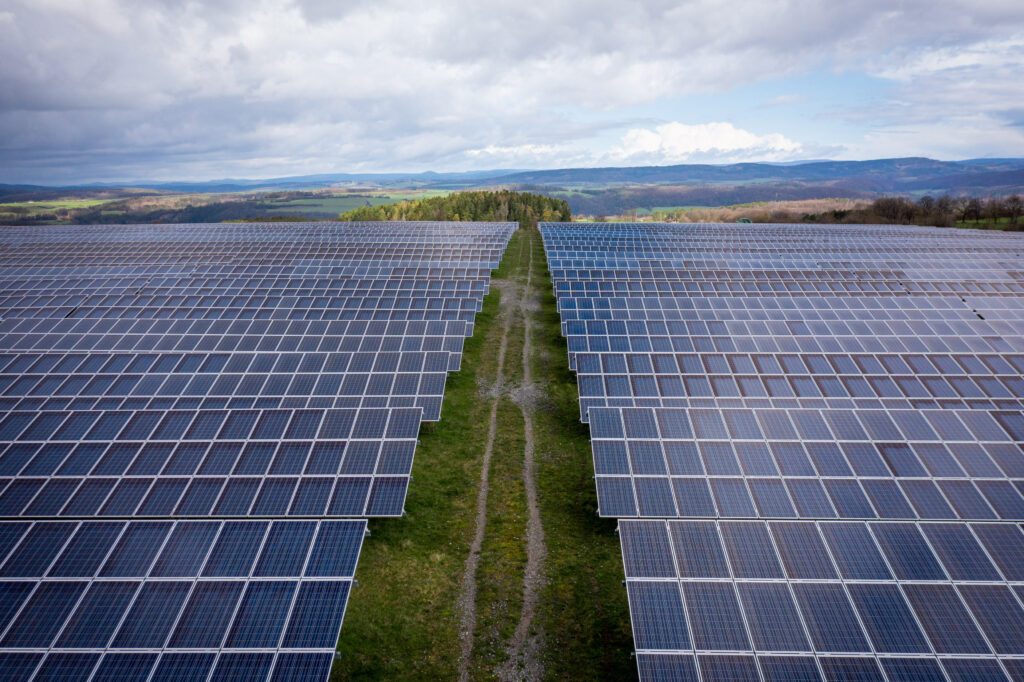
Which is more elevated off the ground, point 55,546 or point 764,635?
point 55,546

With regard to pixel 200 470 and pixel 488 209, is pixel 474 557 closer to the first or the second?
pixel 200 470

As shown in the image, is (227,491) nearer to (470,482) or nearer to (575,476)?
(470,482)

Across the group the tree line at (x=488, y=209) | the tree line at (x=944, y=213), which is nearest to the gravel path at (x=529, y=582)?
the tree line at (x=488, y=209)

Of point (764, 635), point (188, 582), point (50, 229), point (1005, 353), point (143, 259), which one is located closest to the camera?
point (764, 635)

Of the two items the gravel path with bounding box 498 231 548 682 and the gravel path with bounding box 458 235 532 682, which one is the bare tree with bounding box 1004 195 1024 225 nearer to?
the gravel path with bounding box 458 235 532 682

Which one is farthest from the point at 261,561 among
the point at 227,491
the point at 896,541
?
the point at 896,541

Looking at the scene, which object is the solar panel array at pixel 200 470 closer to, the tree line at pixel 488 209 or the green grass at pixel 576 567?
the green grass at pixel 576 567
